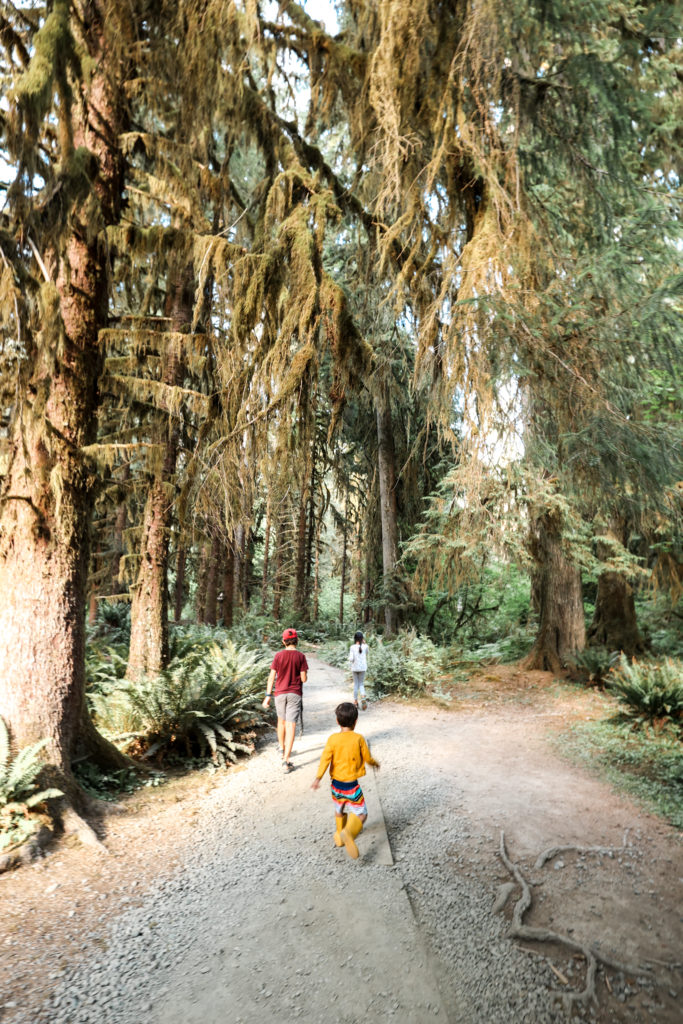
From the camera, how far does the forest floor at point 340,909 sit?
10.0 ft

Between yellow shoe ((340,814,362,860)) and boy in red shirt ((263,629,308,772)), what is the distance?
202 centimetres

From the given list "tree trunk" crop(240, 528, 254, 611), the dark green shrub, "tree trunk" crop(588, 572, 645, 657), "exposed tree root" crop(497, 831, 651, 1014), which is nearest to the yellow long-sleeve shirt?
"exposed tree root" crop(497, 831, 651, 1014)

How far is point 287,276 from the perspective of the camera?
514 cm

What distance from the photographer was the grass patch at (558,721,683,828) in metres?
6.24

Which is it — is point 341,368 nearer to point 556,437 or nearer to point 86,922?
point 556,437

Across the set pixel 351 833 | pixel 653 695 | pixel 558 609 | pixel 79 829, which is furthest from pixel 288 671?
pixel 558 609

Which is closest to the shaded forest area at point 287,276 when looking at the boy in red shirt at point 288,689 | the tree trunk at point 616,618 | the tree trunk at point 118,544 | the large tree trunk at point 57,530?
the large tree trunk at point 57,530

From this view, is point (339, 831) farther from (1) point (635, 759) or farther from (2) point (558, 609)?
(2) point (558, 609)

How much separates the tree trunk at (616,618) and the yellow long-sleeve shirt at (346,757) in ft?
32.0

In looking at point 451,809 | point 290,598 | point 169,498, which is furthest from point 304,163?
point 290,598

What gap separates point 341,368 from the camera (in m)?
5.91

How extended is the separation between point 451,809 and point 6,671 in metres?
4.69

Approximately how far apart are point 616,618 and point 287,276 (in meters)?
11.5

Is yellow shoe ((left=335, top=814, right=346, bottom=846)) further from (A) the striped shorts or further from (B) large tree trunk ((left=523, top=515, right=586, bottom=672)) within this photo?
(B) large tree trunk ((left=523, top=515, right=586, bottom=672))
